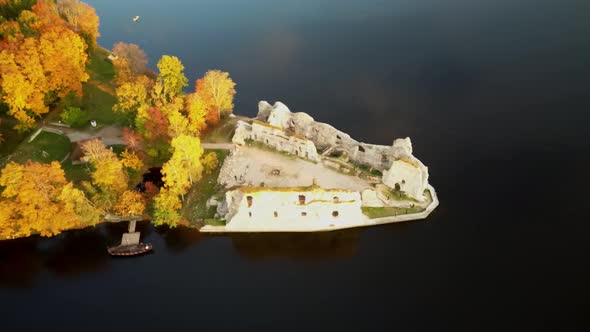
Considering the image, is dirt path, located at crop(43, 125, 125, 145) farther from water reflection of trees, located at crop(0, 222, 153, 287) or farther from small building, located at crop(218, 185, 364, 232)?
small building, located at crop(218, 185, 364, 232)

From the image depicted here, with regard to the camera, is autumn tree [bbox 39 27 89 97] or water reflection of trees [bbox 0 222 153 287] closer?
water reflection of trees [bbox 0 222 153 287]

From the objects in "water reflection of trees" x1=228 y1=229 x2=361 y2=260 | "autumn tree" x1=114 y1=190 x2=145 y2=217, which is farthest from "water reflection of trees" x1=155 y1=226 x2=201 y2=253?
"water reflection of trees" x1=228 y1=229 x2=361 y2=260

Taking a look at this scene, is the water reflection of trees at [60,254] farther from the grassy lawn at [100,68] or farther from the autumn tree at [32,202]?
the grassy lawn at [100,68]

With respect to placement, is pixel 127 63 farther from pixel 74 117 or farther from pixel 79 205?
pixel 79 205

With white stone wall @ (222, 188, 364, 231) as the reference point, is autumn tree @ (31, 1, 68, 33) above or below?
above

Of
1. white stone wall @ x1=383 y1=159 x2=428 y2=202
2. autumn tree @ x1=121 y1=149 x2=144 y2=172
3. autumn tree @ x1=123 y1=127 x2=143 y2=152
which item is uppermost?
autumn tree @ x1=123 y1=127 x2=143 y2=152

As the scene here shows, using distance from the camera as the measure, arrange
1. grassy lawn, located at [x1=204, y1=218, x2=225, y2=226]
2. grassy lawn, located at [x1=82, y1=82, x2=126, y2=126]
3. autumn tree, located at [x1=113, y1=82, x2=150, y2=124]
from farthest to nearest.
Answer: grassy lawn, located at [x1=82, y1=82, x2=126, y2=126] < autumn tree, located at [x1=113, y1=82, x2=150, y2=124] < grassy lawn, located at [x1=204, y1=218, x2=225, y2=226]
